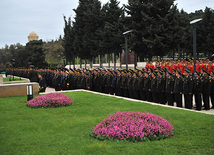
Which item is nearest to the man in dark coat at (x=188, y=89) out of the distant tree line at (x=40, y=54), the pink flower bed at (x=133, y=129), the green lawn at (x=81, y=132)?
the green lawn at (x=81, y=132)

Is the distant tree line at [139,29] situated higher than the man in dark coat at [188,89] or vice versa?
the distant tree line at [139,29]

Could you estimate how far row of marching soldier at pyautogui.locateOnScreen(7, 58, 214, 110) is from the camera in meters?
11.8

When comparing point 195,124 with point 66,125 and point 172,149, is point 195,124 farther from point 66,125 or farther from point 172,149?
point 66,125

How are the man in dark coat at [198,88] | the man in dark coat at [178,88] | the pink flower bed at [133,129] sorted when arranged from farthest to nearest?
the man in dark coat at [178,88]
the man in dark coat at [198,88]
the pink flower bed at [133,129]

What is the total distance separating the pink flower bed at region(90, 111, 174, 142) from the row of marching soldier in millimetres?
5342

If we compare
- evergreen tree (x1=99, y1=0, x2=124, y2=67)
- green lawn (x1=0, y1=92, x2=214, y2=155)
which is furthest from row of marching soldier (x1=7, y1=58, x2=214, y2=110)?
evergreen tree (x1=99, y1=0, x2=124, y2=67)

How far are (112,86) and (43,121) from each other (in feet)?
28.2

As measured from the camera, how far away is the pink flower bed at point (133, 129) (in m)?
6.33

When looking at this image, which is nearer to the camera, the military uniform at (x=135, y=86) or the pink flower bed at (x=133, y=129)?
the pink flower bed at (x=133, y=129)

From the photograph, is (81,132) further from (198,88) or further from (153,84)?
(153,84)

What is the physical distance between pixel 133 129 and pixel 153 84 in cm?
731

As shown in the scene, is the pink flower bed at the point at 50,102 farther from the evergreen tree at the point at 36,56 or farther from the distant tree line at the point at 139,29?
the evergreen tree at the point at 36,56

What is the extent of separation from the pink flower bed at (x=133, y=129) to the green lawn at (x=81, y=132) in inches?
7.8

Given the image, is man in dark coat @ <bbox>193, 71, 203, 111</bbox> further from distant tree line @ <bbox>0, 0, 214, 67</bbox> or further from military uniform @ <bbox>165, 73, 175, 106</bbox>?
distant tree line @ <bbox>0, 0, 214, 67</bbox>
